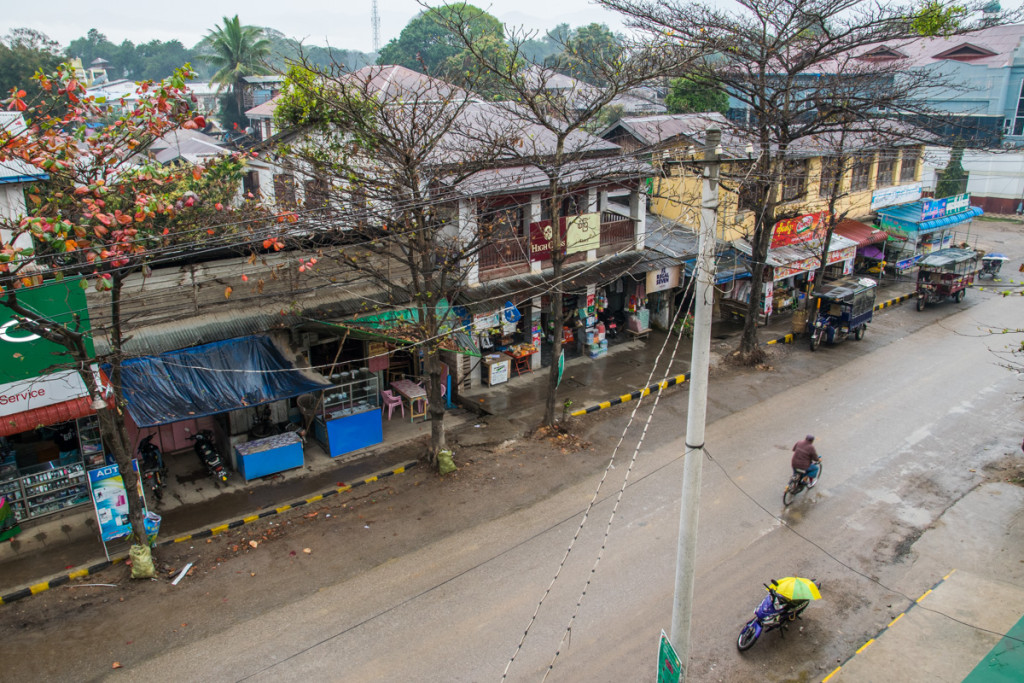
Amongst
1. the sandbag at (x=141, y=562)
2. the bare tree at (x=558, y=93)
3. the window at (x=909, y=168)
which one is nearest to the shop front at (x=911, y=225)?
the window at (x=909, y=168)

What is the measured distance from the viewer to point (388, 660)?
10.1m

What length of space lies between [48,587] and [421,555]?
6019mm

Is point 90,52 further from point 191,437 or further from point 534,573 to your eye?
point 534,573

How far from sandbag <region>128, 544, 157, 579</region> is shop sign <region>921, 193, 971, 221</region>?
31500 millimetres

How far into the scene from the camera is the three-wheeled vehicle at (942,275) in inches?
1077

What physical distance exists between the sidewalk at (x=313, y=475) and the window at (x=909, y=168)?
1447 centimetres

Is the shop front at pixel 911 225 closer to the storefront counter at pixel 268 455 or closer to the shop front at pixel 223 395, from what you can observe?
the shop front at pixel 223 395

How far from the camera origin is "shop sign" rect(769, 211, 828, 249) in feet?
85.3

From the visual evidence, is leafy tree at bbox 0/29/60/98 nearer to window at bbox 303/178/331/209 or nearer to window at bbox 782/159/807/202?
window at bbox 303/178/331/209

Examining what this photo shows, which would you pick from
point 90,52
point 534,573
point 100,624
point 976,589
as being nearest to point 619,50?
point 534,573

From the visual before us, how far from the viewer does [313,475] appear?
1533cm

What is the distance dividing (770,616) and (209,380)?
35.3 ft

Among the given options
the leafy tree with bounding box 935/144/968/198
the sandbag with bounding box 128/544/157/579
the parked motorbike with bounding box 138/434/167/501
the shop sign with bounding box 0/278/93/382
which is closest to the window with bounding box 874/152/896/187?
the leafy tree with bounding box 935/144/968/198

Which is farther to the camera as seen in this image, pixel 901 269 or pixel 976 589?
pixel 901 269
